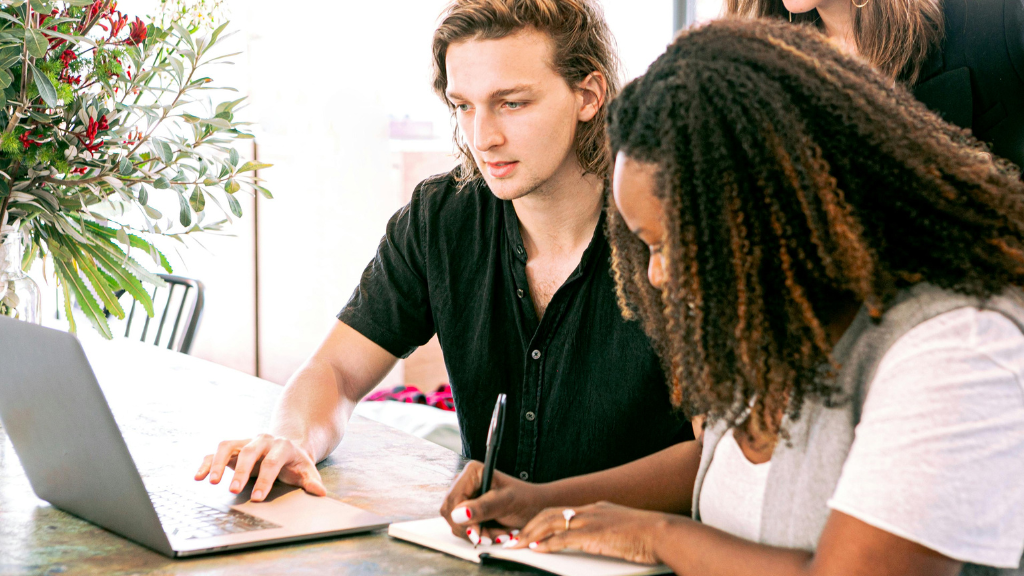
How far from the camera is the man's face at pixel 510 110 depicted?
4.66ft

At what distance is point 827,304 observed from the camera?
0.80 m

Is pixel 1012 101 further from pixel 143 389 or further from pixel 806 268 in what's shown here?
pixel 143 389

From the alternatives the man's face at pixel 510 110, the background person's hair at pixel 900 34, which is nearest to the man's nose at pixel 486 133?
the man's face at pixel 510 110

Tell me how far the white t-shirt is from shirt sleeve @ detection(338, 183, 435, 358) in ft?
3.14

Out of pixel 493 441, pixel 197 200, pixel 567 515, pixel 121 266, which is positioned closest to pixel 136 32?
pixel 197 200

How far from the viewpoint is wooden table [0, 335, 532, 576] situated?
2.91 feet

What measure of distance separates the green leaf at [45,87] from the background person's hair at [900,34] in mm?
1254

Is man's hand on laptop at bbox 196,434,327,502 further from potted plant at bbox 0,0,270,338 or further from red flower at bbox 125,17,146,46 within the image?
red flower at bbox 125,17,146,46

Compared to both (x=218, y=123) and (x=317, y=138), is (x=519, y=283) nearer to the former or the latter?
(x=218, y=123)

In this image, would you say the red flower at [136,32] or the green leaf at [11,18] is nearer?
the green leaf at [11,18]

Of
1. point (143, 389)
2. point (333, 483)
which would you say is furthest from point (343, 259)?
point (333, 483)

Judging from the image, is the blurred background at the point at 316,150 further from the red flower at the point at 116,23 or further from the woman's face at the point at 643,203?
the woman's face at the point at 643,203

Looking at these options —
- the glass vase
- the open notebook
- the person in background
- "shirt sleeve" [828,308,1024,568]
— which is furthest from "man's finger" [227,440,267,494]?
the person in background

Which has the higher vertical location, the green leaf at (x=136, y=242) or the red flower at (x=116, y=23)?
the red flower at (x=116, y=23)
